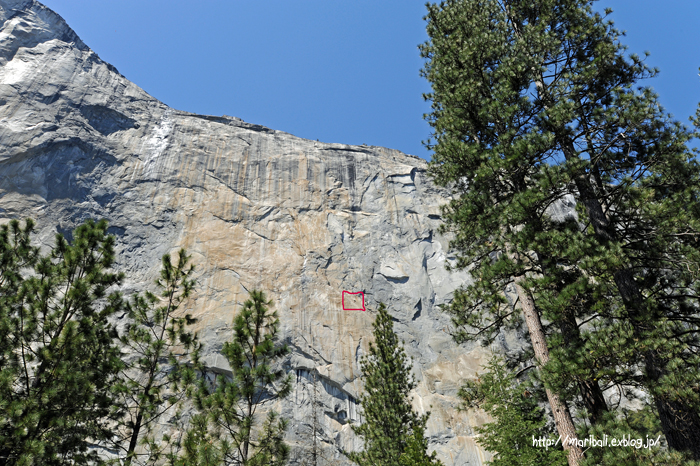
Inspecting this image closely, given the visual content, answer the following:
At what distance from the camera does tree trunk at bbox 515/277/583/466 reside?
6.85m

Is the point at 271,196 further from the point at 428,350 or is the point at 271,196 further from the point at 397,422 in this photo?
the point at 397,422

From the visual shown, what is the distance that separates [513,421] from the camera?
407 inches

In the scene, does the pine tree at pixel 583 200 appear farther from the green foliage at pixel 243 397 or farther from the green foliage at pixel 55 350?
the green foliage at pixel 55 350

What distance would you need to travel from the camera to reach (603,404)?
732cm

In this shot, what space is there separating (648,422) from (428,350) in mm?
20911

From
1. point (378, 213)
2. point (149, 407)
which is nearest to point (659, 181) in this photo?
point (149, 407)

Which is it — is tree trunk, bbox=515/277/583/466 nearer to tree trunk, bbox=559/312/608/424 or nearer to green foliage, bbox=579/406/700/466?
tree trunk, bbox=559/312/608/424

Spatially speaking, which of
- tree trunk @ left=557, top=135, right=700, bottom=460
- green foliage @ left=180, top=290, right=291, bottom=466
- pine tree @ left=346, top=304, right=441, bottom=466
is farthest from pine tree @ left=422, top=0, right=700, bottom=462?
pine tree @ left=346, top=304, right=441, bottom=466

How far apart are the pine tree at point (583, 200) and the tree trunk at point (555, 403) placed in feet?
0.41

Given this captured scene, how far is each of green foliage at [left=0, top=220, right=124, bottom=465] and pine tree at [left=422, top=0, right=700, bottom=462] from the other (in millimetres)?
7367

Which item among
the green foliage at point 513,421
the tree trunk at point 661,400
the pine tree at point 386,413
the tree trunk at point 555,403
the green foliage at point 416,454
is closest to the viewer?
the tree trunk at point 661,400

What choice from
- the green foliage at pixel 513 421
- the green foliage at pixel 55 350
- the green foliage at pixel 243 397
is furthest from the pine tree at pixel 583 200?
the green foliage at pixel 55 350

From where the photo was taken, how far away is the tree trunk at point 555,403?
6848 mm

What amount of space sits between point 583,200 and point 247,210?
95.7 ft
